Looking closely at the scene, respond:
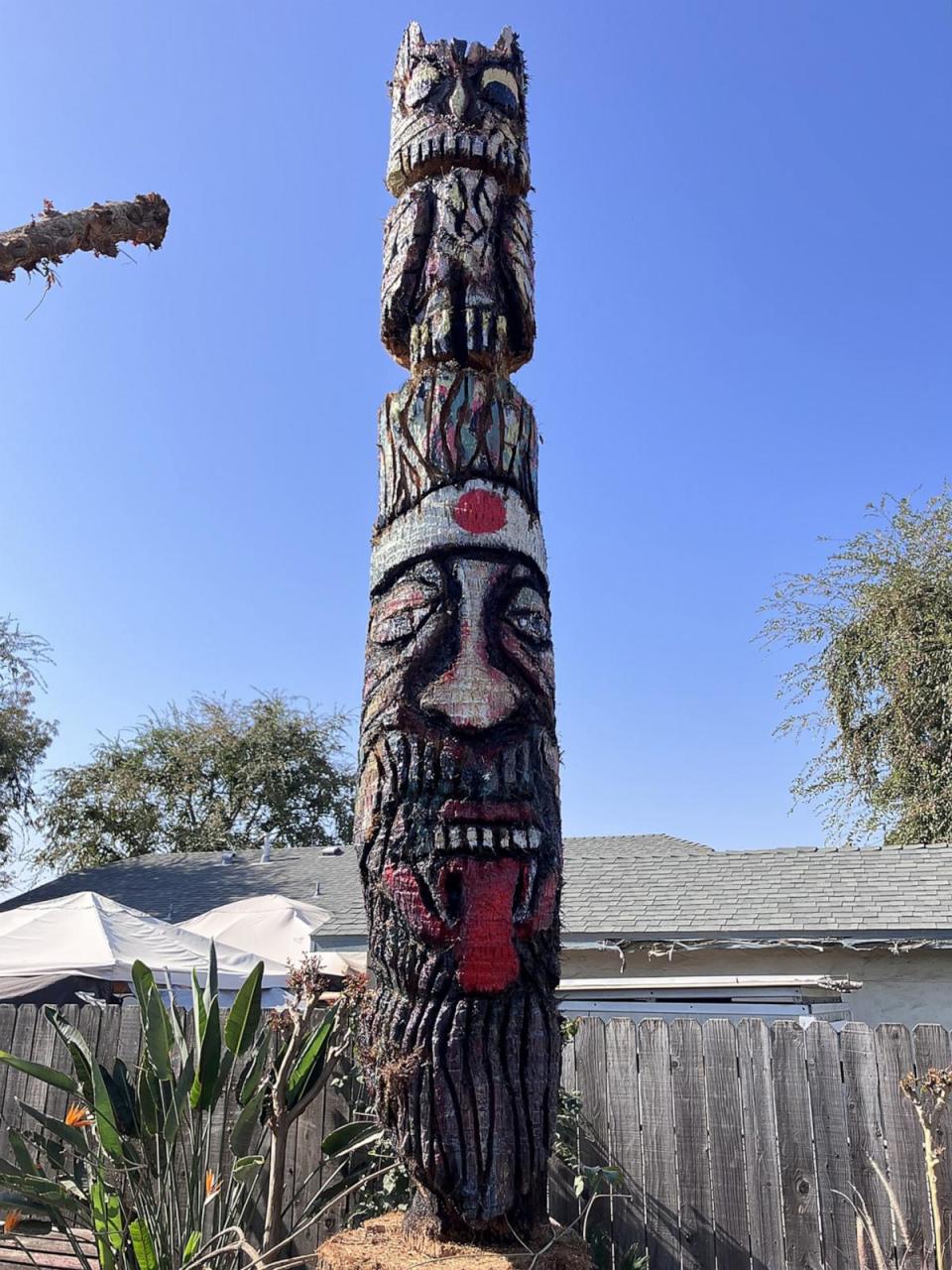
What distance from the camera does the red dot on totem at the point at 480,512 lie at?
4.55m

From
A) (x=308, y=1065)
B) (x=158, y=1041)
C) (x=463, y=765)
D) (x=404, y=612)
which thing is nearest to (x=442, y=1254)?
Result: (x=308, y=1065)

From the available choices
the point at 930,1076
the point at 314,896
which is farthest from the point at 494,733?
the point at 314,896

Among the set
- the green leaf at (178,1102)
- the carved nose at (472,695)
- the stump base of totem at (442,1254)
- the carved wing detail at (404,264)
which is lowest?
the stump base of totem at (442,1254)

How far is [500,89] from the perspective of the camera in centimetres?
582

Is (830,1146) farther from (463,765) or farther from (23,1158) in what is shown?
(23,1158)

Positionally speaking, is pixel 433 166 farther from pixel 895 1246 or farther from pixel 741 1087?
pixel 895 1246

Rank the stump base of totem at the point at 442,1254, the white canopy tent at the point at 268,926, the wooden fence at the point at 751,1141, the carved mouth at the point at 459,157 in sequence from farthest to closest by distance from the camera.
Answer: the white canopy tent at the point at 268,926 → the carved mouth at the point at 459,157 → the wooden fence at the point at 751,1141 → the stump base of totem at the point at 442,1254

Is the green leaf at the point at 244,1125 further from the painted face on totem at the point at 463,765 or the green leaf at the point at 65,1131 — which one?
the painted face on totem at the point at 463,765

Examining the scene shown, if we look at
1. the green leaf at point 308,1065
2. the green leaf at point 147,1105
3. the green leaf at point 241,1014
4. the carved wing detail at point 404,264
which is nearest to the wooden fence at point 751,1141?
the green leaf at point 308,1065

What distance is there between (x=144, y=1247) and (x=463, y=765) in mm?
2344

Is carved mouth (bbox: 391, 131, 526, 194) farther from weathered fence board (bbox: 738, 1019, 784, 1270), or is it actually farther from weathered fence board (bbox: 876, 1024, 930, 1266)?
weathered fence board (bbox: 876, 1024, 930, 1266)

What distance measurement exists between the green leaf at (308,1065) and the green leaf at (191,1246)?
25.5 inches

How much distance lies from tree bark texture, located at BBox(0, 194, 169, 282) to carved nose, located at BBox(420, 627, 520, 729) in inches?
87.4

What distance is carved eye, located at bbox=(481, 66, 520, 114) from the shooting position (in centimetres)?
580
